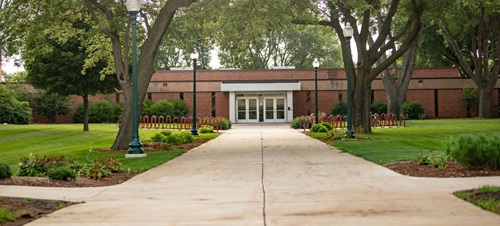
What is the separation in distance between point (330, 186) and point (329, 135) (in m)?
16.5

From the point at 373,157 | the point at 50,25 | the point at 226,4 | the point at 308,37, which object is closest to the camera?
the point at 373,157

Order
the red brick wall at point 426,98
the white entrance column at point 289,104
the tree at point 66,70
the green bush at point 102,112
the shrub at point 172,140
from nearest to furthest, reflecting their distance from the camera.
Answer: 1. the shrub at point 172,140
2. the tree at point 66,70
3. the green bush at point 102,112
4. the white entrance column at point 289,104
5. the red brick wall at point 426,98

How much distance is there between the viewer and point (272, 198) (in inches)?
342

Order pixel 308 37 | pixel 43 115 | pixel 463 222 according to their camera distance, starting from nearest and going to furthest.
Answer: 1. pixel 463 222
2. pixel 43 115
3. pixel 308 37

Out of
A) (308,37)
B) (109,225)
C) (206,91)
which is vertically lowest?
(109,225)

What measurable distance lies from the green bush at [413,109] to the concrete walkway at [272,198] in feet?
124

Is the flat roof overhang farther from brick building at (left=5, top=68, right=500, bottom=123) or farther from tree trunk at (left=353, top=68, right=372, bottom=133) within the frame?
tree trunk at (left=353, top=68, right=372, bottom=133)

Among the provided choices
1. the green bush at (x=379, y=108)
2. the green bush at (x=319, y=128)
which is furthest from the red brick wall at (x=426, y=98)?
the green bush at (x=319, y=128)

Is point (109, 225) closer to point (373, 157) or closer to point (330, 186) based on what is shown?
point (330, 186)

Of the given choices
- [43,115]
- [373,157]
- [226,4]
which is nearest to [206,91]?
[43,115]

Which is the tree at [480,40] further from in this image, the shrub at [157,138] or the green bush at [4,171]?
the green bush at [4,171]

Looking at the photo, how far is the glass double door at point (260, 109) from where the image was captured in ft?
170

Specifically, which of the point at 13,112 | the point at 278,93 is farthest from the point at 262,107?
the point at 13,112

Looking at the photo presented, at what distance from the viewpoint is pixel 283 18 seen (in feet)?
77.0
